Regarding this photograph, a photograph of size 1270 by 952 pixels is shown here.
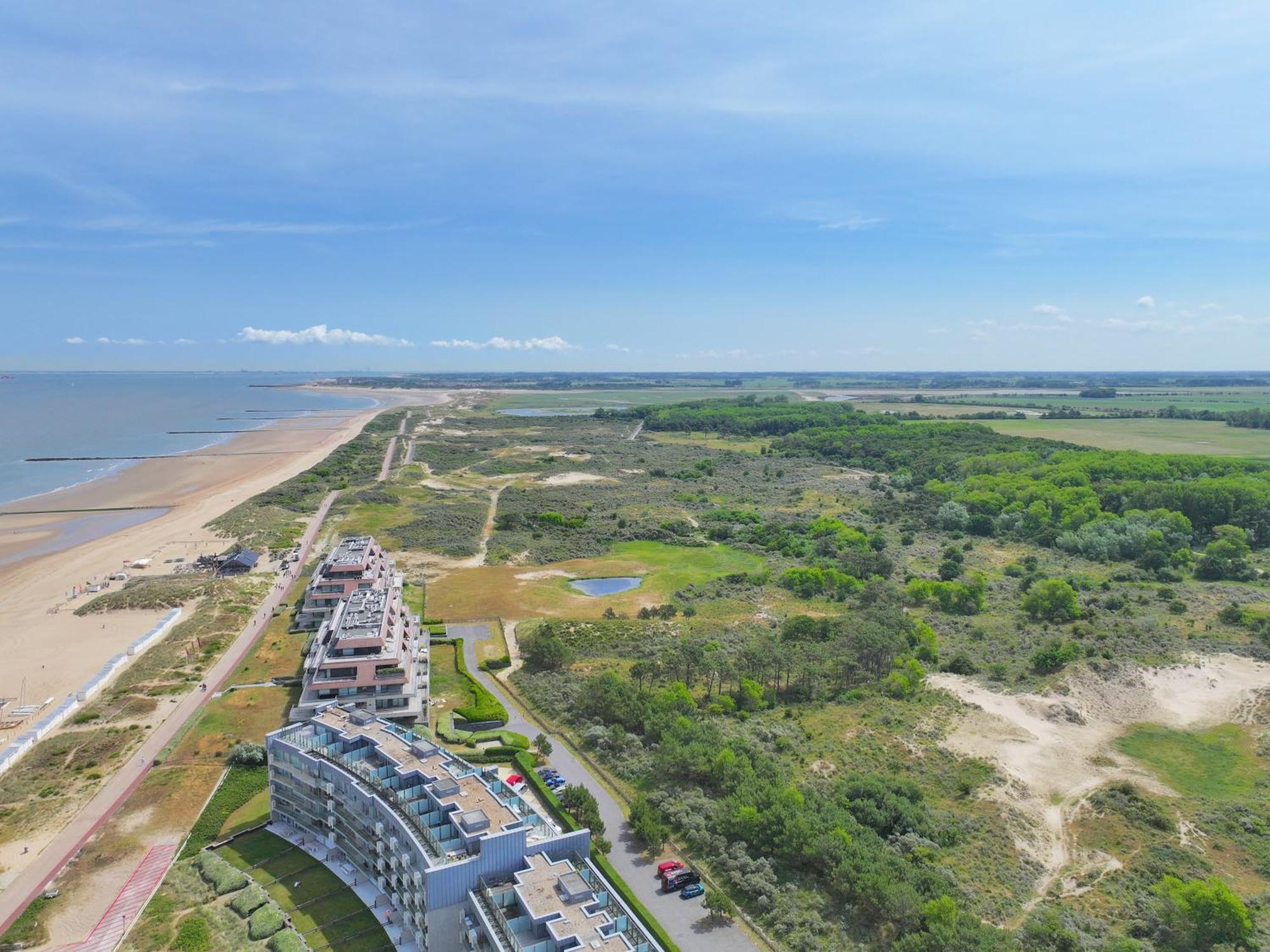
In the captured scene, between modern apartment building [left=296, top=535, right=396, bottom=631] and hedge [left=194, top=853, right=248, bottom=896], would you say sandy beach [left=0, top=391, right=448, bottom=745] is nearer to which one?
modern apartment building [left=296, top=535, right=396, bottom=631]

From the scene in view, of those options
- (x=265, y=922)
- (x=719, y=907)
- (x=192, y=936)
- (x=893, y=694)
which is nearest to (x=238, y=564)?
(x=192, y=936)

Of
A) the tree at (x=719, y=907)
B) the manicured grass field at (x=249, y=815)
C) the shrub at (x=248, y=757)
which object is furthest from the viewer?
the shrub at (x=248, y=757)

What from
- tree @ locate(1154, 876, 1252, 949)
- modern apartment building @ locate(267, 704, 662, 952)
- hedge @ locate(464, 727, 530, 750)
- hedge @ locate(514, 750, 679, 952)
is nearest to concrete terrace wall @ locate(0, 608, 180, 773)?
modern apartment building @ locate(267, 704, 662, 952)

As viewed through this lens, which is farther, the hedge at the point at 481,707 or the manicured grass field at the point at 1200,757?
the hedge at the point at 481,707

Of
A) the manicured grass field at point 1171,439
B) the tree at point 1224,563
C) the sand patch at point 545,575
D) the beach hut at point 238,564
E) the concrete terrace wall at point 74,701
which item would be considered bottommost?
the concrete terrace wall at point 74,701

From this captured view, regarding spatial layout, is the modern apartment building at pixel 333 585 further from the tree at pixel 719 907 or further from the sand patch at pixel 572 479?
the sand patch at pixel 572 479

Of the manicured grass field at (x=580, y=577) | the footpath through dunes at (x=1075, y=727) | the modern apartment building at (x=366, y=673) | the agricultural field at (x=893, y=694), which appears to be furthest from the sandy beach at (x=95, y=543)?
the footpath through dunes at (x=1075, y=727)
